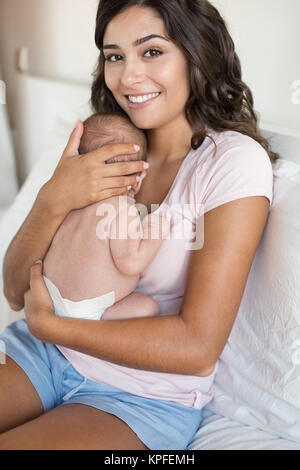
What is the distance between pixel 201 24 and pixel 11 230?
1151 millimetres

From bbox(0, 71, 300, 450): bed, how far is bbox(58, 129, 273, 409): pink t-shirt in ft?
0.21

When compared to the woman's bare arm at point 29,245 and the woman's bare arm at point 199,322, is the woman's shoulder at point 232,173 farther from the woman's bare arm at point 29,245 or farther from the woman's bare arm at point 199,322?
the woman's bare arm at point 29,245

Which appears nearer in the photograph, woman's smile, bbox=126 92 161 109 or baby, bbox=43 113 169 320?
baby, bbox=43 113 169 320

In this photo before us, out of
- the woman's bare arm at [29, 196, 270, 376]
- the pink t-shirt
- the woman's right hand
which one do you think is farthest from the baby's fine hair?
the woman's bare arm at [29, 196, 270, 376]

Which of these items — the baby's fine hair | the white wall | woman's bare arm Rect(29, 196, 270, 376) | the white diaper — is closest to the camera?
woman's bare arm Rect(29, 196, 270, 376)

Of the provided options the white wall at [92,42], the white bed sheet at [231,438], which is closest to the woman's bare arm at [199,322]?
the white bed sheet at [231,438]

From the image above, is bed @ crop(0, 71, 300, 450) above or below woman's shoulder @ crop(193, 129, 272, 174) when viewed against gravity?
below

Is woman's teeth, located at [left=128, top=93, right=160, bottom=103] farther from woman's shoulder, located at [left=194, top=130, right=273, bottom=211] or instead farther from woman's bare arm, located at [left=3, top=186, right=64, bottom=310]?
woman's bare arm, located at [left=3, top=186, right=64, bottom=310]

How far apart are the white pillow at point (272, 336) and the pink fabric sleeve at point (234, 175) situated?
85mm

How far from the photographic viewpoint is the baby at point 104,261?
1104 millimetres

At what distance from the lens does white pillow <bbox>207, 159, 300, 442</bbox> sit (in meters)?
1.11

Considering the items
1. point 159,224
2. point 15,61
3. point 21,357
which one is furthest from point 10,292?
point 15,61

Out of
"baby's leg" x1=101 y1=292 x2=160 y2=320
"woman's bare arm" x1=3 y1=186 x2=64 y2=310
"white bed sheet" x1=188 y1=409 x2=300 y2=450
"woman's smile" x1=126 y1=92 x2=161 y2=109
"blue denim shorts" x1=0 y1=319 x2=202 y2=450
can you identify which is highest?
"woman's smile" x1=126 y1=92 x2=161 y2=109
